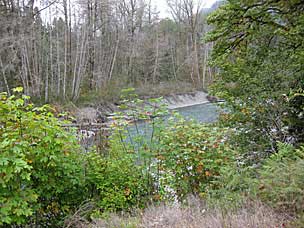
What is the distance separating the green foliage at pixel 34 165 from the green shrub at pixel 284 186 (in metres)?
2.02

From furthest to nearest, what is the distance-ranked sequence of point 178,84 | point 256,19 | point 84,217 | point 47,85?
1. point 178,84
2. point 47,85
3. point 256,19
4. point 84,217

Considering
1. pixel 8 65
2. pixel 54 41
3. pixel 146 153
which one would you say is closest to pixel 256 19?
pixel 146 153

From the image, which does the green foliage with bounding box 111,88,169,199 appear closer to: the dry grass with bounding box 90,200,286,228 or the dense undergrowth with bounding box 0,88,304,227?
the dense undergrowth with bounding box 0,88,304,227

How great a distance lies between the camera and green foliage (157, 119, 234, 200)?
3.81m

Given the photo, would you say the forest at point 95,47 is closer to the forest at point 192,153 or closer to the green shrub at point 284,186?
the forest at point 192,153

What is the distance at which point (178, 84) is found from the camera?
91.8 ft

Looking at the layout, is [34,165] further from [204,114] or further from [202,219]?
[204,114]

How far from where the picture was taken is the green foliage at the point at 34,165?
8.86 feet

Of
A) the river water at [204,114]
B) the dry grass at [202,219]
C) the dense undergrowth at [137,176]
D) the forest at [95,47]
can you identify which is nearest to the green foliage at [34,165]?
the dense undergrowth at [137,176]

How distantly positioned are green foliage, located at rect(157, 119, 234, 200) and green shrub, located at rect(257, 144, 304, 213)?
104 centimetres

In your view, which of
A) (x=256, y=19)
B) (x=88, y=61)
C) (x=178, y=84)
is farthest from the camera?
(x=178, y=84)

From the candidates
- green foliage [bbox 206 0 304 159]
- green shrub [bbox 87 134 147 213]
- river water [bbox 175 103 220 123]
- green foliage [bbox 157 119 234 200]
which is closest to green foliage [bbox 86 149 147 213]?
green shrub [bbox 87 134 147 213]

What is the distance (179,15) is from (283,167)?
3079 cm

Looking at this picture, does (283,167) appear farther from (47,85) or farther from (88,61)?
(88,61)
